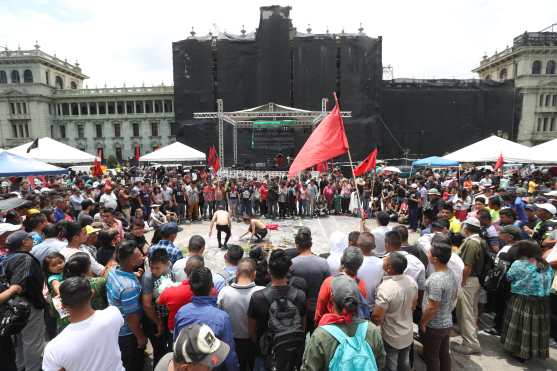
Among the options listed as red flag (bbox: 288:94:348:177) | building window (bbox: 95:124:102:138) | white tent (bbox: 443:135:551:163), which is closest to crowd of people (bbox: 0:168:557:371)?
red flag (bbox: 288:94:348:177)

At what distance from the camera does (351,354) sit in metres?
2.09

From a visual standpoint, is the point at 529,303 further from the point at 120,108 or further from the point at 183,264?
the point at 120,108

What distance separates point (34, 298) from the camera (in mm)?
3346

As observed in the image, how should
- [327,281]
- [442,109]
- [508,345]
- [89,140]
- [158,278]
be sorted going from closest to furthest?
[327,281], [158,278], [508,345], [442,109], [89,140]

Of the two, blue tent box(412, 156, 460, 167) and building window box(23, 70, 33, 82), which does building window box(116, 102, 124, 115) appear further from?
blue tent box(412, 156, 460, 167)

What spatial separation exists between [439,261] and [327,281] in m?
1.23

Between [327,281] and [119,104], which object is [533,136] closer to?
[327,281]

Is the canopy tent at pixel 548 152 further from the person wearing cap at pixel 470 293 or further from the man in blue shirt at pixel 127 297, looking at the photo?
the man in blue shirt at pixel 127 297

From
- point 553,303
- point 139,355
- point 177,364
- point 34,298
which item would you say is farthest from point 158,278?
point 553,303

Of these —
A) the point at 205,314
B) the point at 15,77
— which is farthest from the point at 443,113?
the point at 15,77

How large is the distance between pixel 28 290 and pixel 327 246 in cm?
720

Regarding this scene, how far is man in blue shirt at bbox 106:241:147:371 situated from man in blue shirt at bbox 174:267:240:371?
72 centimetres

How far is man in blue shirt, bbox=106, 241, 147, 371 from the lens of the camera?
9.91ft

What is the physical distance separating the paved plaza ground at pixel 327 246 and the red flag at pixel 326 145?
3.20 meters
